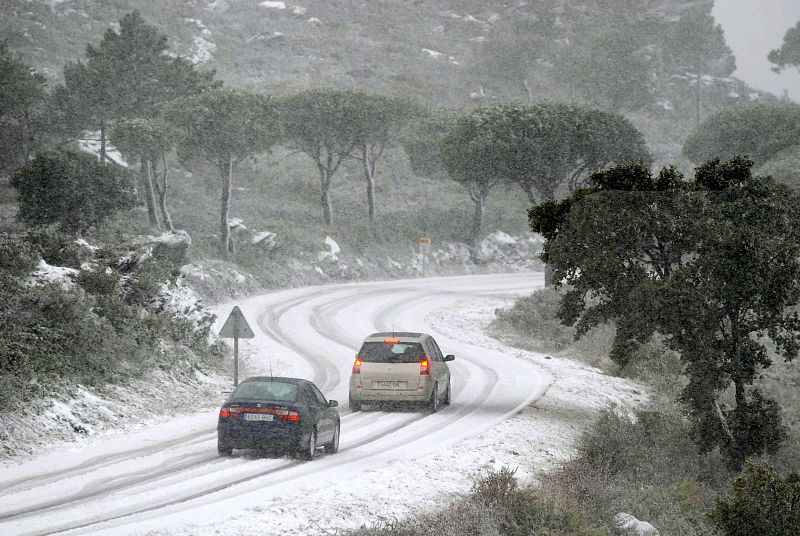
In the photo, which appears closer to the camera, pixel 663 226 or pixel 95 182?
pixel 663 226

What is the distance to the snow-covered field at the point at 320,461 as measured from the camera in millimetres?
12000

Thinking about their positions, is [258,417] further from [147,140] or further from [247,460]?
[147,140]

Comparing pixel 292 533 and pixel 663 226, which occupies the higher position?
pixel 663 226

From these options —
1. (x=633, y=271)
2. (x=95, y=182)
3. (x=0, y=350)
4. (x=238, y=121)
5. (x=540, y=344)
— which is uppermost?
(x=238, y=121)

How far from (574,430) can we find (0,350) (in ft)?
44.4

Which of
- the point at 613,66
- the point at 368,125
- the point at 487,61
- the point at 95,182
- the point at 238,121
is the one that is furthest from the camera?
the point at 487,61

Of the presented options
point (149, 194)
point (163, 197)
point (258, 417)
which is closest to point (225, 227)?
point (163, 197)

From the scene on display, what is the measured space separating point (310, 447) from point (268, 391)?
1.28 meters

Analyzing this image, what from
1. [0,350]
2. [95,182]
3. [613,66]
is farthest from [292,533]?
[613,66]

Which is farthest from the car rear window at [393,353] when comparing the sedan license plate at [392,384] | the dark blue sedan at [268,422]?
the dark blue sedan at [268,422]

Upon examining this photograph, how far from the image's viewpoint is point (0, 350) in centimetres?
1773

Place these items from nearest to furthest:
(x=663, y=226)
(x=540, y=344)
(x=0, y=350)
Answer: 1. (x=0, y=350)
2. (x=663, y=226)
3. (x=540, y=344)

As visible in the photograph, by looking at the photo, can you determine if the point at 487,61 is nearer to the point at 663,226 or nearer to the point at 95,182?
the point at 95,182

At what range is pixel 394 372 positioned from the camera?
871 inches
